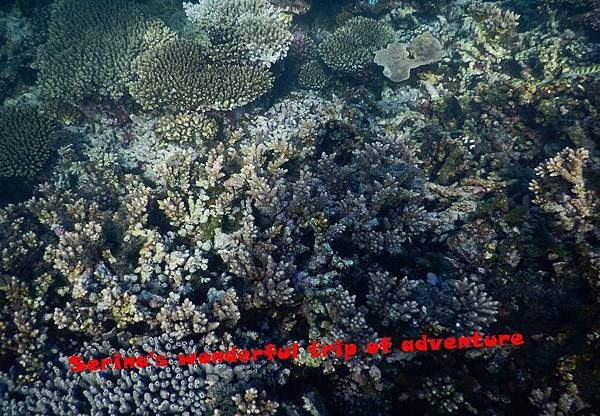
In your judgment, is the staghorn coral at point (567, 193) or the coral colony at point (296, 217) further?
the staghorn coral at point (567, 193)

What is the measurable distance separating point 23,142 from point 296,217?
15.5 ft

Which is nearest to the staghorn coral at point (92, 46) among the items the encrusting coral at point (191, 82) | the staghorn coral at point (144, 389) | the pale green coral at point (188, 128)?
the encrusting coral at point (191, 82)

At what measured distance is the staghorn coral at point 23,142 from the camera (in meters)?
5.90

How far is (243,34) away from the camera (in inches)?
252

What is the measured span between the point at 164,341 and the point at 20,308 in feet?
5.65

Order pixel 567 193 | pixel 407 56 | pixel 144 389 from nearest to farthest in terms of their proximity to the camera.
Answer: pixel 144 389
pixel 567 193
pixel 407 56

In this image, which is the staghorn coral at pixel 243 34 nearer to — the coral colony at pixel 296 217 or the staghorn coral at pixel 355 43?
the coral colony at pixel 296 217

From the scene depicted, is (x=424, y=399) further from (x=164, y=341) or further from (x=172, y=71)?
(x=172, y=71)

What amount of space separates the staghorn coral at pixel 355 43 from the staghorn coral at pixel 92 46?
9.61ft

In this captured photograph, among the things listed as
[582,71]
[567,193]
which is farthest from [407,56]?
[567,193]

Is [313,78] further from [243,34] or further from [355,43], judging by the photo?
[243,34]

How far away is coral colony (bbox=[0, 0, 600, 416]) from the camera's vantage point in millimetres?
3512

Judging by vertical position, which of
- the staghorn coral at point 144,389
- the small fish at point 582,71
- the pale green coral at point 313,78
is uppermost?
the pale green coral at point 313,78

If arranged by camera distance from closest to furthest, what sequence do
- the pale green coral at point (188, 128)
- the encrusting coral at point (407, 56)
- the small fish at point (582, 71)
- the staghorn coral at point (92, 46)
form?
1. the pale green coral at point (188, 128)
2. the small fish at point (582, 71)
3. the staghorn coral at point (92, 46)
4. the encrusting coral at point (407, 56)
